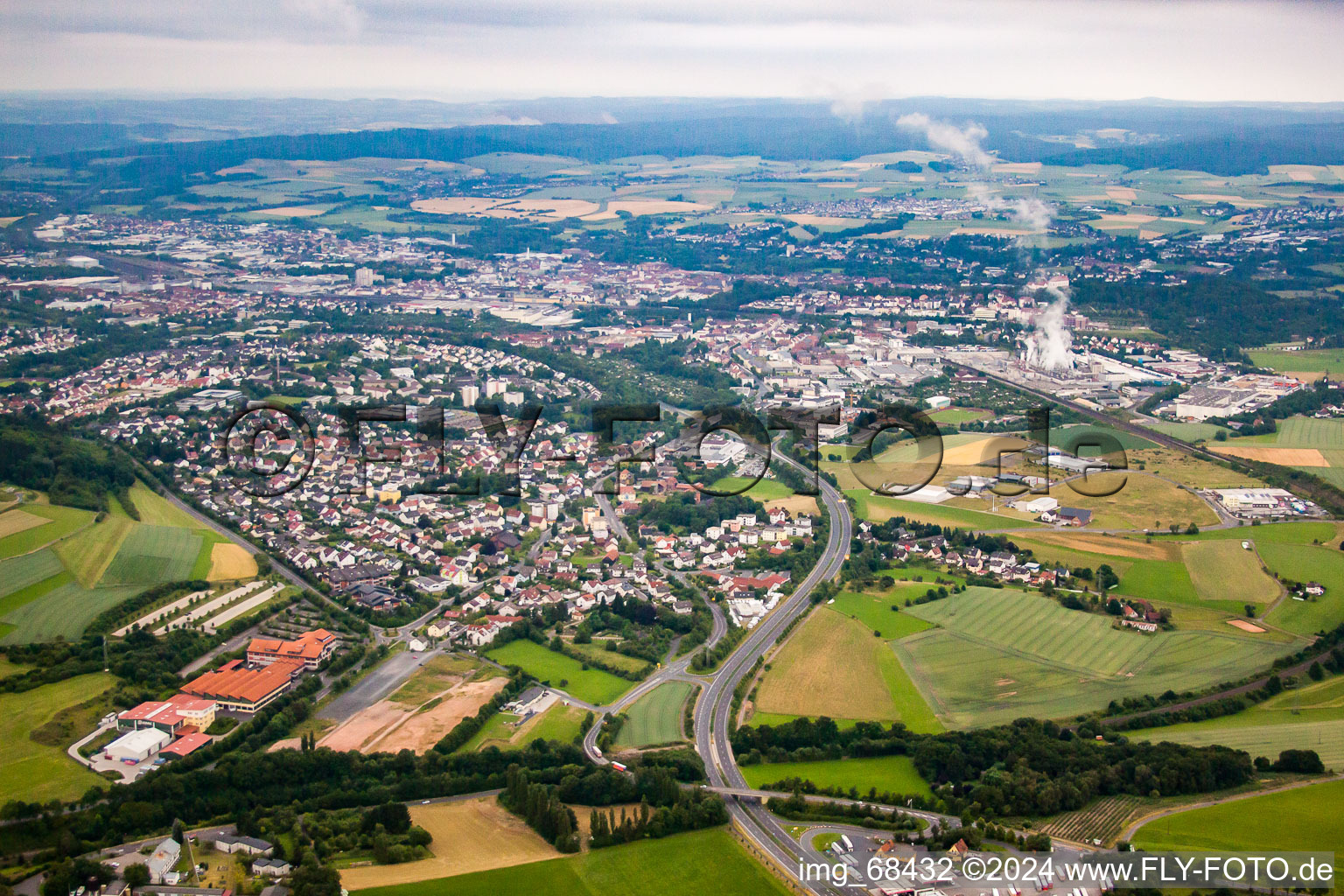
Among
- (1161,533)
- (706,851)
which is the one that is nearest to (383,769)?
(706,851)

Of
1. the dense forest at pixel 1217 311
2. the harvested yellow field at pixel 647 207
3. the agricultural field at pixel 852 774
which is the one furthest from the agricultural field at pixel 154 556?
the harvested yellow field at pixel 647 207

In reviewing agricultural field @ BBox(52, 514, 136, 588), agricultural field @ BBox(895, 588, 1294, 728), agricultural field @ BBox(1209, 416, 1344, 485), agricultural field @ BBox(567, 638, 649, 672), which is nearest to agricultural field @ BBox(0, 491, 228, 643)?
agricultural field @ BBox(52, 514, 136, 588)

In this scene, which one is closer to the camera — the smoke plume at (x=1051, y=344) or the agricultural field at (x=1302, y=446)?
the agricultural field at (x=1302, y=446)

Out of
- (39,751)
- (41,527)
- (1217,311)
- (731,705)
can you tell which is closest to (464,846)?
(731,705)

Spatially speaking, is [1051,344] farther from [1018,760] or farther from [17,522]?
[17,522]

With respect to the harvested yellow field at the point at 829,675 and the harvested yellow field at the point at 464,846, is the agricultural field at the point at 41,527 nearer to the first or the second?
the harvested yellow field at the point at 464,846

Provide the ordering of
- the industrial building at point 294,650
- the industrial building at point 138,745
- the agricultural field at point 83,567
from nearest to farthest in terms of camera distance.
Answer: the industrial building at point 138,745 < the industrial building at point 294,650 < the agricultural field at point 83,567

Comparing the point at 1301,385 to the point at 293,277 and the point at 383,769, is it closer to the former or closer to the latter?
the point at 383,769

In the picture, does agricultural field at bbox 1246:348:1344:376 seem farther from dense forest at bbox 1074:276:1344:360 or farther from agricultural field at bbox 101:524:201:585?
agricultural field at bbox 101:524:201:585

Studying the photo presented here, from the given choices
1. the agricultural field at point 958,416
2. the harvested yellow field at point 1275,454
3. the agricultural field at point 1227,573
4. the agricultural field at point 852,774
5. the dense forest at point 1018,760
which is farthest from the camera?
the agricultural field at point 958,416
